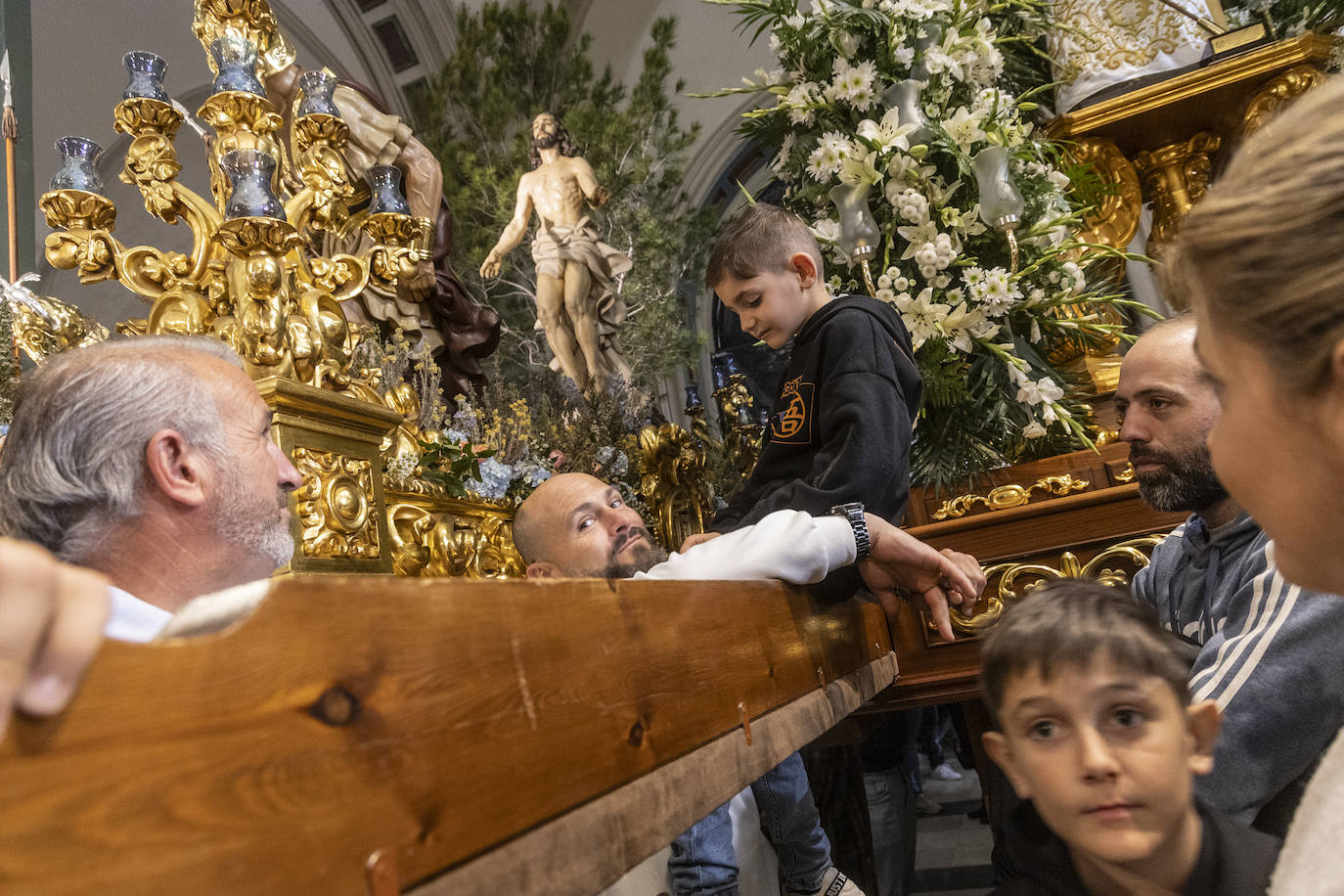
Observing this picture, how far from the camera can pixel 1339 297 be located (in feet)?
1.77

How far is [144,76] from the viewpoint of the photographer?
2326 mm

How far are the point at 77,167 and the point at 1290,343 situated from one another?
8.18 ft

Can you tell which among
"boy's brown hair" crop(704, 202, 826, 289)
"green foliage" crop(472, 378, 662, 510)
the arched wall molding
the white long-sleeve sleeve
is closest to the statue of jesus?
the arched wall molding

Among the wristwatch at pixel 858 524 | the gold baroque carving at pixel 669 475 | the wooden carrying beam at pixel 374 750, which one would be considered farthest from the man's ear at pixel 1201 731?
the gold baroque carving at pixel 669 475

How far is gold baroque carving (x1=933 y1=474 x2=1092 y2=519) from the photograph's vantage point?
2.53 m

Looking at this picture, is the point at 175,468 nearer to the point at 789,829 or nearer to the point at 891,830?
the point at 789,829

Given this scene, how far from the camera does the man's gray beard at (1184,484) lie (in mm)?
1655

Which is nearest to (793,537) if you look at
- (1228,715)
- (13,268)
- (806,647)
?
(806,647)

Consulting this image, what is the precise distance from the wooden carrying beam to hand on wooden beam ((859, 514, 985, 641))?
2.94 feet

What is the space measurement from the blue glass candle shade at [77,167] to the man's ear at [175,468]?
1324mm

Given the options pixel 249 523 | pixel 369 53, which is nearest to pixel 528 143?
pixel 369 53

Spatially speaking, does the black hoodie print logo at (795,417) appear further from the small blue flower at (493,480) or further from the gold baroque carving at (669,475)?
the gold baroque carving at (669,475)

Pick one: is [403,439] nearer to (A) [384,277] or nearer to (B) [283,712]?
(A) [384,277]

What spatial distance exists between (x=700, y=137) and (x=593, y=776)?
41.8 ft
